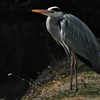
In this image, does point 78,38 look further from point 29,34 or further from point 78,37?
point 29,34

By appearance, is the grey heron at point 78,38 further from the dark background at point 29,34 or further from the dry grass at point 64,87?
the dark background at point 29,34

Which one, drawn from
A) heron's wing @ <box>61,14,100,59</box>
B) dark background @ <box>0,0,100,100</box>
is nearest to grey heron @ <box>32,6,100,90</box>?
heron's wing @ <box>61,14,100,59</box>

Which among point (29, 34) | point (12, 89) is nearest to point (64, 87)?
point (12, 89)

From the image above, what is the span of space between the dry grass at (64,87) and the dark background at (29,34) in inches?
73.1

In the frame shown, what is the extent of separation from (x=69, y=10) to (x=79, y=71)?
199 inches

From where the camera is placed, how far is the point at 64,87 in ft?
19.3

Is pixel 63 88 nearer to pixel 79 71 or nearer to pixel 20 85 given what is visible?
pixel 79 71

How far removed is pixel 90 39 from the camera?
17.9ft

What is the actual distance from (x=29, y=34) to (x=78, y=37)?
22.6 feet

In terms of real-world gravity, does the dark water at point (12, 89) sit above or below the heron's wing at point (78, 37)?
below

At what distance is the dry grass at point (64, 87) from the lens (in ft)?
16.8

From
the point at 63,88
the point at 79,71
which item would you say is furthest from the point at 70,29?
the point at 79,71

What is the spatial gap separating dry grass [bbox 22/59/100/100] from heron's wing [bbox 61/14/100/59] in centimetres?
58

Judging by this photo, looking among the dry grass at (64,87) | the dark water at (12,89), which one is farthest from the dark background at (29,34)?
the dry grass at (64,87)
